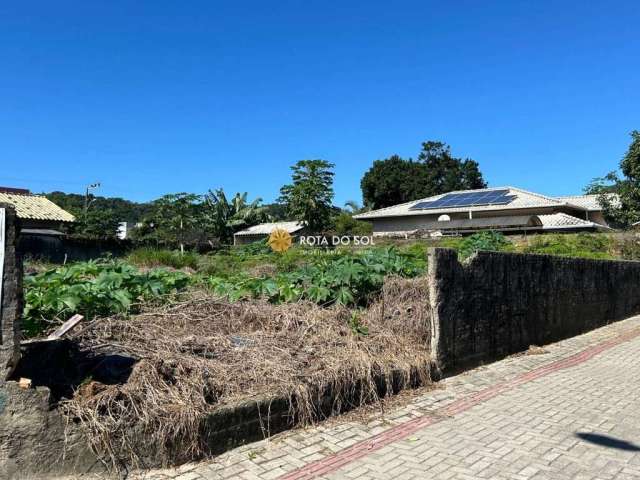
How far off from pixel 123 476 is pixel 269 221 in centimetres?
4662

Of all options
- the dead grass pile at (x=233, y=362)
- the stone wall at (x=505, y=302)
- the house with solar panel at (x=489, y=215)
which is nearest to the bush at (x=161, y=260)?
the dead grass pile at (x=233, y=362)

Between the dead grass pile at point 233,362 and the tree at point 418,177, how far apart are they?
48382mm

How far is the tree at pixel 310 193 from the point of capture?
37375 mm

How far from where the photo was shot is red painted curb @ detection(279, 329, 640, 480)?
4.30 m

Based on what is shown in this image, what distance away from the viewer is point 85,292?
5.61 metres

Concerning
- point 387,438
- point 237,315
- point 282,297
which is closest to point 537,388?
point 387,438

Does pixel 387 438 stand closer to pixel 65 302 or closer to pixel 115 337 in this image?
pixel 115 337

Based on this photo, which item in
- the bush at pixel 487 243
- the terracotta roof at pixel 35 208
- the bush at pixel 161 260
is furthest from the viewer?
the terracotta roof at pixel 35 208

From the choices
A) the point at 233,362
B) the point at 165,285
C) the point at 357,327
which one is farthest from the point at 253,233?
the point at 233,362

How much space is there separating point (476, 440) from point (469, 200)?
33780 millimetres

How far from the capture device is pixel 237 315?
21.5 feet

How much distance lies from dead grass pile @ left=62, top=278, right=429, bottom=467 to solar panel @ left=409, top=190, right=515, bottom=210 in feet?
97.2
